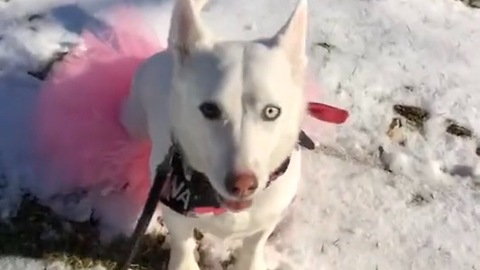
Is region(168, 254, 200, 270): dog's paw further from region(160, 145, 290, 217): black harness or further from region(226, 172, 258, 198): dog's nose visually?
region(226, 172, 258, 198): dog's nose

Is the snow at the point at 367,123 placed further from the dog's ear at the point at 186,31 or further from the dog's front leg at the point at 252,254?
the dog's ear at the point at 186,31

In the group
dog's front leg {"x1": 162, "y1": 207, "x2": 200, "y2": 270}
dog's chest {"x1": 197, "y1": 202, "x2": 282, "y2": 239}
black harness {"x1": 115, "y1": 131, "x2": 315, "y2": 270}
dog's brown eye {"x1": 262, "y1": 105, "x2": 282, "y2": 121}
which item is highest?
dog's brown eye {"x1": 262, "y1": 105, "x2": 282, "y2": 121}

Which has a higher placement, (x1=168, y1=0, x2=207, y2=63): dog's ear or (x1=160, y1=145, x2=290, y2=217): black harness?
(x1=168, y1=0, x2=207, y2=63): dog's ear

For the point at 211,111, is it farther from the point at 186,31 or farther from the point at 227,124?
the point at 186,31

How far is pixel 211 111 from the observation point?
2.28 metres

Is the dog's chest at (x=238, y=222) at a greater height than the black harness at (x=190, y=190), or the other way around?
the black harness at (x=190, y=190)

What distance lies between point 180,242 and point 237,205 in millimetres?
441

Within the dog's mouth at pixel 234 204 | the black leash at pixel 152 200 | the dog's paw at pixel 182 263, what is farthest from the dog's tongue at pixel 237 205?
the dog's paw at pixel 182 263

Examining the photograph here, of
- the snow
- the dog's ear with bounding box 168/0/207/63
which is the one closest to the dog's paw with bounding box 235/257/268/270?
the snow

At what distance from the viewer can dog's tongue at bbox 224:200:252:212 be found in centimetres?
243

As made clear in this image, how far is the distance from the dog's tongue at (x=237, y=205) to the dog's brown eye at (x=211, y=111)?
252 mm

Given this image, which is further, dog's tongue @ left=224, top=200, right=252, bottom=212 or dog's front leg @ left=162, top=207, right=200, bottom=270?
dog's front leg @ left=162, top=207, right=200, bottom=270

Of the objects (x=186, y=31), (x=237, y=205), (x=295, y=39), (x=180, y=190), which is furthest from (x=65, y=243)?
(x=295, y=39)

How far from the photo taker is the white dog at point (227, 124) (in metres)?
2.28
